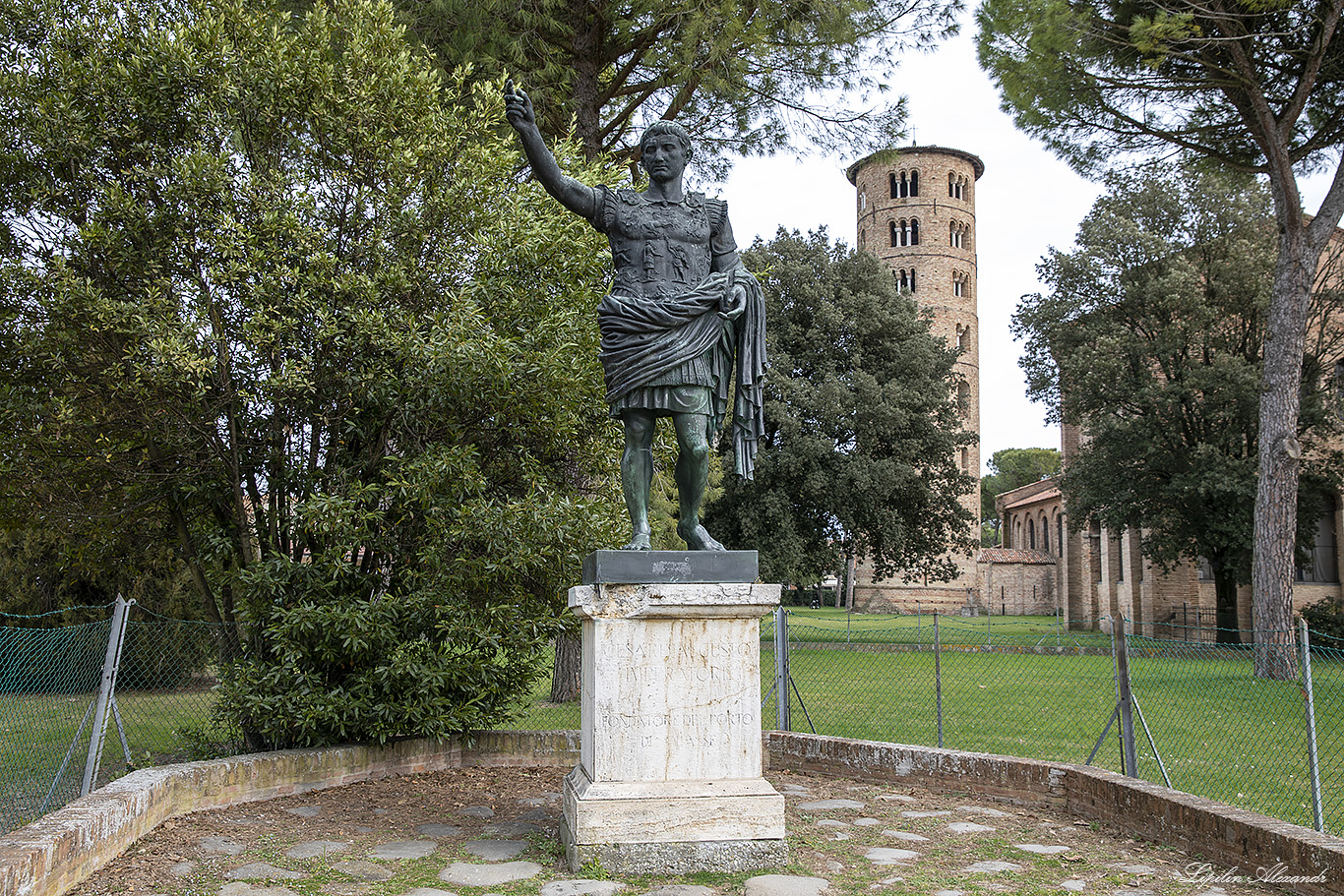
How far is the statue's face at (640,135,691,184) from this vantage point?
5027mm

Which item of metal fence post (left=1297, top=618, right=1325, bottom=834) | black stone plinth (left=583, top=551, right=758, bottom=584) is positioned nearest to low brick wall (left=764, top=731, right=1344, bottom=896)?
metal fence post (left=1297, top=618, right=1325, bottom=834)

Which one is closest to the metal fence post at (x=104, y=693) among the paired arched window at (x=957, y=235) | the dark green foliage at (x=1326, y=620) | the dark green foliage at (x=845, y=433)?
the dark green foliage at (x=845, y=433)

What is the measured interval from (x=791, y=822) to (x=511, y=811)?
1.59m

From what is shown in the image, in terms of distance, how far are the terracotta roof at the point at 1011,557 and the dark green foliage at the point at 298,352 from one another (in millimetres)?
48886

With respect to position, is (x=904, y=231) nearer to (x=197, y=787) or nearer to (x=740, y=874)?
(x=197, y=787)

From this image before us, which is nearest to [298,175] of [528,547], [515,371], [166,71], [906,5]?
[166,71]

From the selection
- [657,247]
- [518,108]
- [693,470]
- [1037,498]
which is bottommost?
[693,470]

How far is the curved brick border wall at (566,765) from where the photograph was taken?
12.7 feet

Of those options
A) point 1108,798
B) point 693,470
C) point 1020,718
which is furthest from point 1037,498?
point 693,470

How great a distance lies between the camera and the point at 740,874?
4.27 m

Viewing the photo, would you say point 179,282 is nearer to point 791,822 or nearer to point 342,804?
point 342,804

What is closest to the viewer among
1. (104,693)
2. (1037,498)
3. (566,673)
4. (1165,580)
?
(104,693)

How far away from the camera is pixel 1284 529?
1619 cm

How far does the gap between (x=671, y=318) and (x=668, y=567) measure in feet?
3.93
